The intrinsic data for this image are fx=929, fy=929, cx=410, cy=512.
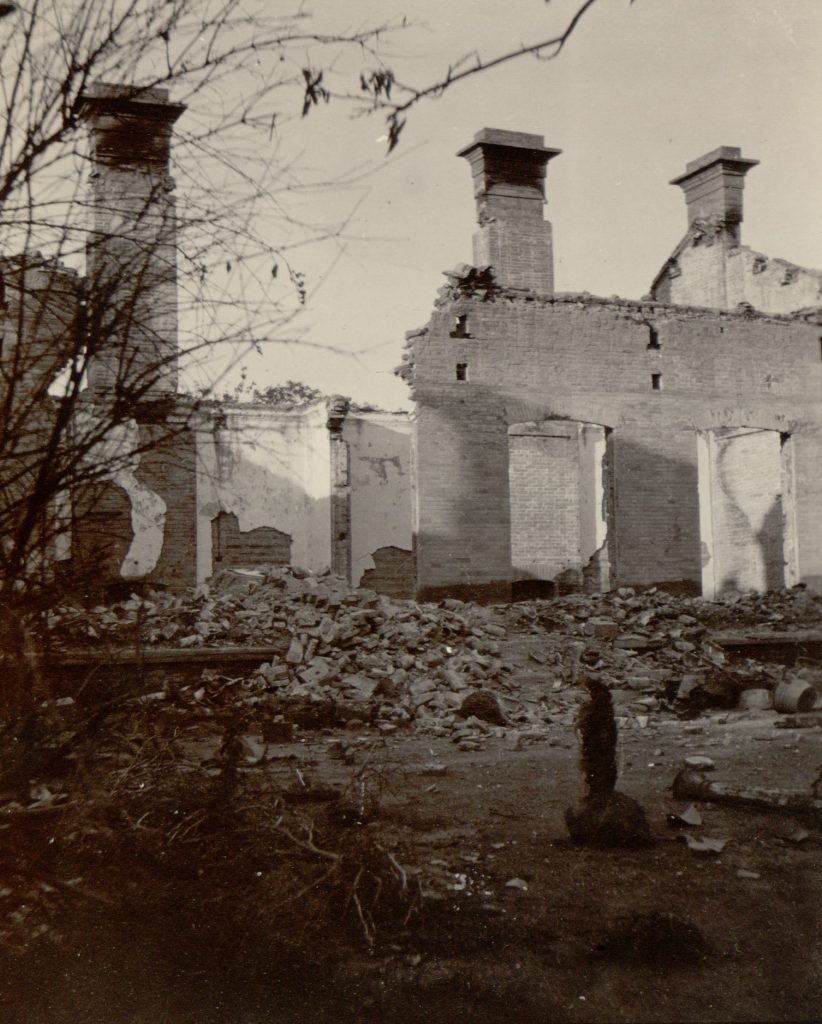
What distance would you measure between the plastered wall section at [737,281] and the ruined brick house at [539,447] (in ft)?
0.14

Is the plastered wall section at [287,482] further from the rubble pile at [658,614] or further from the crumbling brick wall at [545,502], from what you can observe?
the rubble pile at [658,614]

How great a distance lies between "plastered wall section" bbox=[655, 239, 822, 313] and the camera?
17.4 metres

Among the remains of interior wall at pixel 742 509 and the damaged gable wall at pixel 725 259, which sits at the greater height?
the damaged gable wall at pixel 725 259

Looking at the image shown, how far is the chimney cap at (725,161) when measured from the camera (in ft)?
58.9

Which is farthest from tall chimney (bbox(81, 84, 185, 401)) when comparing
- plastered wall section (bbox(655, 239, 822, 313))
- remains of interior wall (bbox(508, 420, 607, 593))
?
plastered wall section (bbox(655, 239, 822, 313))

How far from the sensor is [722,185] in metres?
18.1

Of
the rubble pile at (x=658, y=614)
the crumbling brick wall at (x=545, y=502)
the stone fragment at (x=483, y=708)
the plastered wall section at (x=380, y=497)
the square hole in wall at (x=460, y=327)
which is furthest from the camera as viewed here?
the crumbling brick wall at (x=545, y=502)

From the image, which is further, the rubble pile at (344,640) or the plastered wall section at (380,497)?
the plastered wall section at (380,497)

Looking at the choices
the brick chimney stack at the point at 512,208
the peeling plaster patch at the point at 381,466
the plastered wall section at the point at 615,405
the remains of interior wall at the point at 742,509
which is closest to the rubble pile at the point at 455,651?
the plastered wall section at the point at 615,405

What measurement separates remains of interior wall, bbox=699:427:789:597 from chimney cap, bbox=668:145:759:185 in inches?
201

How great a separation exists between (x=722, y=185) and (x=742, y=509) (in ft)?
20.9

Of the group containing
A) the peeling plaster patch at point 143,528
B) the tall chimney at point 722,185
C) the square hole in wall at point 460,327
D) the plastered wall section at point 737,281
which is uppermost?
the tall chimney at point 722,185

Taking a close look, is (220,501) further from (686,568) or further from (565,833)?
(565,833)

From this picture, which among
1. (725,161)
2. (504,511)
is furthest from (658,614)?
(725,161)
